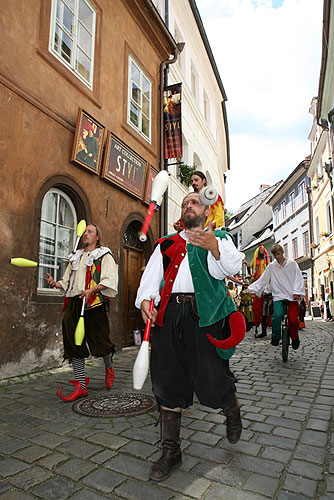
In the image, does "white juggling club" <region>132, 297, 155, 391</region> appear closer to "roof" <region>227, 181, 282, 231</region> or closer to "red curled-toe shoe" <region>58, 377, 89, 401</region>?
"red curled-toe shoe" <region>58, 377, 89, 401</region>

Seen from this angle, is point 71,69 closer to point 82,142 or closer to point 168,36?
point 82,142

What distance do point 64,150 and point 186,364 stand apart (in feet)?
16.4

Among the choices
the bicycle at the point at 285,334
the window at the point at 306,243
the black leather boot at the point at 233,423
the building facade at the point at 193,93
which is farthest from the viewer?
the window at the point at 306,243

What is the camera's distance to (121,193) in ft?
27.1

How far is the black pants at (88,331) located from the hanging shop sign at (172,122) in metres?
7.08

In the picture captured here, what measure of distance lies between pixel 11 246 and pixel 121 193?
3542mm

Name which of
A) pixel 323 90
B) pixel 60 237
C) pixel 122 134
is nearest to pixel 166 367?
pixel 60 237

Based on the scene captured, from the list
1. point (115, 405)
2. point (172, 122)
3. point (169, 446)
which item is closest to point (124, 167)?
point (172, 122)

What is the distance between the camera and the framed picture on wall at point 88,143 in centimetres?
656

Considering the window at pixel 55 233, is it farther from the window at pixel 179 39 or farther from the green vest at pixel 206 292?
the window at pixel 179 39

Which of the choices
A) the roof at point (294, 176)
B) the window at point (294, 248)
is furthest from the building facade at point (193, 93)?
the window at point (294, 248)

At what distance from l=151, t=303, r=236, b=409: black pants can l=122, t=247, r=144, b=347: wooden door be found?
6226 mm

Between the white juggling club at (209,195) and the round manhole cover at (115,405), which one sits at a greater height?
the white juggling club at (209,195)

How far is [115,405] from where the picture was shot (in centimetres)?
375
